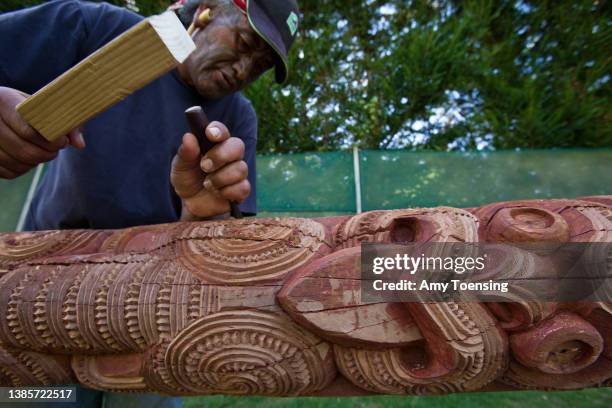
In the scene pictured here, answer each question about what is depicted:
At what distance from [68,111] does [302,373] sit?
67cm

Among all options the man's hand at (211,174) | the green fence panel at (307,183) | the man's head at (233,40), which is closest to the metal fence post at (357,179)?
the green fence panel at (307,183)

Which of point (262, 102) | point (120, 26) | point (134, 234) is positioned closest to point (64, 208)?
point (134, 234)

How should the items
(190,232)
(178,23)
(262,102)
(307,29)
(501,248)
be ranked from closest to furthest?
1. (178,23)
2. (501,248)
3. (190,232)
4. (262,102)
5. (307,29)

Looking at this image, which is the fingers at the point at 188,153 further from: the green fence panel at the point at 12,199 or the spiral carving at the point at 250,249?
the green fence panel at the point at 12,199

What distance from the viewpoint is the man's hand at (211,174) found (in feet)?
3.21

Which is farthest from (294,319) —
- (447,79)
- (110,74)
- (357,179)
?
(447,79)

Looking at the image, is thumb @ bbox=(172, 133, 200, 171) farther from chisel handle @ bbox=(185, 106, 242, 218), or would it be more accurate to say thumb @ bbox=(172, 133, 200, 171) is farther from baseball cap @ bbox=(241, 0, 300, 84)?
baseball cap @ bbox=(241, 0, 300, 84)

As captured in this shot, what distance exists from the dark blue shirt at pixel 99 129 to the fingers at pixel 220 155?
399 mm

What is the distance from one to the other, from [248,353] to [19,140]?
624 mm

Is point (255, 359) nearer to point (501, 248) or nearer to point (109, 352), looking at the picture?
point (109, 352)

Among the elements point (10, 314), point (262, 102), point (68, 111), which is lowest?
point (10, 314)

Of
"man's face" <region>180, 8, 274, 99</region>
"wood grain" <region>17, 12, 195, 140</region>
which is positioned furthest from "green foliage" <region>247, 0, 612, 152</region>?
"wood grain" <region>17, 12, 195, 140</region>

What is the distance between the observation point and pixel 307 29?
4.83 m

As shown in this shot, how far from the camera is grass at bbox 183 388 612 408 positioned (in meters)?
2.29
